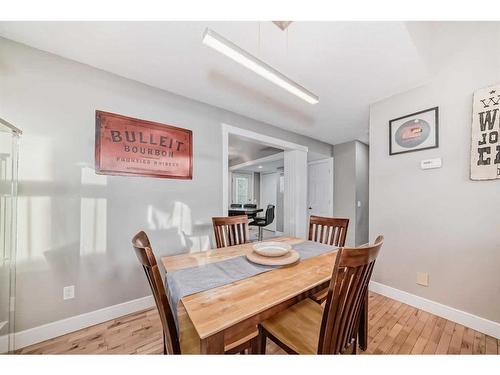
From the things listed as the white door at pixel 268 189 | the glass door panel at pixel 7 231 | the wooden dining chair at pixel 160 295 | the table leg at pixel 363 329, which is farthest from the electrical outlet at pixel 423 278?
the white door at pixel 268 189

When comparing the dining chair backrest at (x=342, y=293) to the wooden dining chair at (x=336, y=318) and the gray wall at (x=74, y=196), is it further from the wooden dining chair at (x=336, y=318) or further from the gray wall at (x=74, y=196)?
the gray wall at (x=74, y=196)

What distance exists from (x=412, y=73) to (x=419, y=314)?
7.93 ft

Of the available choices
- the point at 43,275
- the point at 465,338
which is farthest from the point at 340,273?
the point at 43,275

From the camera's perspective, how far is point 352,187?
13.0 ft

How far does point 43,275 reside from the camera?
150cm

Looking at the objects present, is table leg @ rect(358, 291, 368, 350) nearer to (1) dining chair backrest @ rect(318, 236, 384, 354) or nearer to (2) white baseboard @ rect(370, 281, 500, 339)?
(1) dining chair backrest @ rect(318, 236, 384, 354)

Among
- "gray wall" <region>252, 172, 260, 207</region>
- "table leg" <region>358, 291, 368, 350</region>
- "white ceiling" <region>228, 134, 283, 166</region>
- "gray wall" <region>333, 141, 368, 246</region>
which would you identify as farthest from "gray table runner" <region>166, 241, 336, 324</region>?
"gray wall" <region>252, 172, 260, 207</region>

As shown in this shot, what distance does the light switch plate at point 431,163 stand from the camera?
185cm

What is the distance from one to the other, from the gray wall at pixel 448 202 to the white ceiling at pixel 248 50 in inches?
11.2

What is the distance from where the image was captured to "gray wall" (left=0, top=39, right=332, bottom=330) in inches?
57.0

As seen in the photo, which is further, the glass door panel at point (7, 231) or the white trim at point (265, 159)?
A: the white trim at point (265, 159)

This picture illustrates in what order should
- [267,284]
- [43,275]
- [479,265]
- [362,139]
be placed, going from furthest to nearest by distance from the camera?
[362,139]
[479,265]
[43,275]
[267,284]

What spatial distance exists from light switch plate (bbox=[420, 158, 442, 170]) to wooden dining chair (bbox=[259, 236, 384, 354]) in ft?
5.44

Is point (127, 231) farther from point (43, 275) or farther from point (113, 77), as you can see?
point (113, 77)
